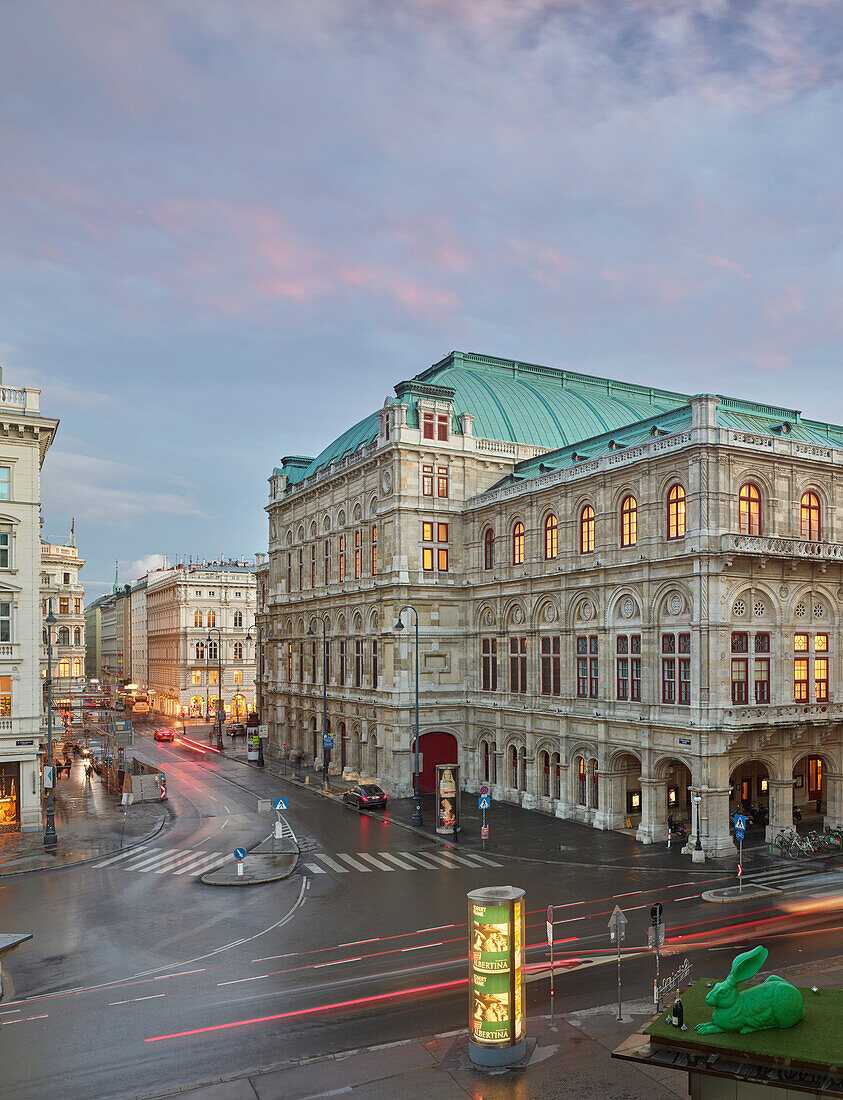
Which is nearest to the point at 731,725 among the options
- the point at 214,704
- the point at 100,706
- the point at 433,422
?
the point at 433,422

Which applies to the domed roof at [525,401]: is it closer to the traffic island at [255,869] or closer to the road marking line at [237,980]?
the traffic island at [255,869]

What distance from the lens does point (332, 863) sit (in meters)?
37.2

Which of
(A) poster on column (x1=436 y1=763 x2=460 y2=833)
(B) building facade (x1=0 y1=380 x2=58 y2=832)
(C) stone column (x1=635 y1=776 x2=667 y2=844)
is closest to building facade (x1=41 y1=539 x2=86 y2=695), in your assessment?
(B) building facade (x1=0 y1=380 x2=58 y2=832)

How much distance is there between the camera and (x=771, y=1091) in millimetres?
13180

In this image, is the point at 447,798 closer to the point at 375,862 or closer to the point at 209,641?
the point at 375,862

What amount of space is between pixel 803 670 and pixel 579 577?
12.0 m

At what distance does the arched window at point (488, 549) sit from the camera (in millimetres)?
55812

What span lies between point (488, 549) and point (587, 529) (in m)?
10.6

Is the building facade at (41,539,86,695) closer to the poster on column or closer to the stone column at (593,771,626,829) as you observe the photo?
the poster on column

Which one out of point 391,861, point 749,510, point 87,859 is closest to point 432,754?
point 391,861

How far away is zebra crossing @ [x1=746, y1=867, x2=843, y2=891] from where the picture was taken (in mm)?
32906

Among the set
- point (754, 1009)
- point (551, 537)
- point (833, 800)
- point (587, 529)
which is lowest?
point (833, 800)

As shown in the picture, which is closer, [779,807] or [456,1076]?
[456,1076]

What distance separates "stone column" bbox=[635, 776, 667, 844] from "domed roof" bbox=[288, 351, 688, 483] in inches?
1112
